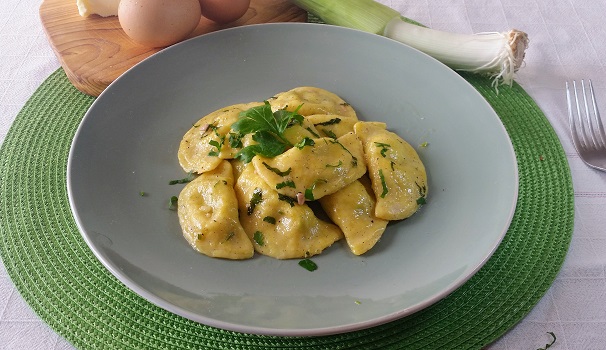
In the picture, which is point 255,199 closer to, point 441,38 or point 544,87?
point 441,38

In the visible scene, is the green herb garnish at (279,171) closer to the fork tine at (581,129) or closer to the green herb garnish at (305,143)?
the green herb garnish at (305,143)

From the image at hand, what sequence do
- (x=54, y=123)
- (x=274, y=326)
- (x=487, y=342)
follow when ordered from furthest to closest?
(x=54, y=123) → (x=487, y=342) → (x=274, y=326)

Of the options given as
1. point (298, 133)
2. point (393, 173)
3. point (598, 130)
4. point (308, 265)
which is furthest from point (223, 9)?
point (598, 130)

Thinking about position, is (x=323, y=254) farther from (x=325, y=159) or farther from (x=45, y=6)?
(x=45, y=6)

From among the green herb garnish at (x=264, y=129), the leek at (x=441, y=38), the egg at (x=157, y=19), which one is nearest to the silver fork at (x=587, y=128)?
the leek at (x=441, y=38)

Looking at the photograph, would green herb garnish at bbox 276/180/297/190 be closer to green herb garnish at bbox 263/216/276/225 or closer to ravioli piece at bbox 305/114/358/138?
green herb garnish at bbox 263/216/276/225

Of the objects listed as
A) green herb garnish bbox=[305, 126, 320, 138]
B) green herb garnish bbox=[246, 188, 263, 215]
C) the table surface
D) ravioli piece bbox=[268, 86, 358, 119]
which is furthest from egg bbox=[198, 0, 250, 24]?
green herb garnish bbox=[246, 188, 263, 215]

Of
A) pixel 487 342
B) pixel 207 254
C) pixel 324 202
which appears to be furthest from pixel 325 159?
pixel 487 342
